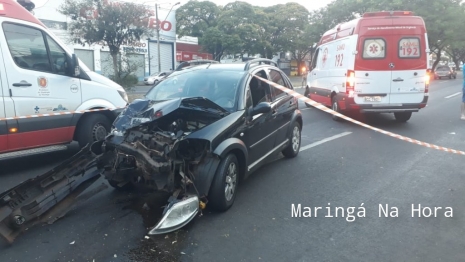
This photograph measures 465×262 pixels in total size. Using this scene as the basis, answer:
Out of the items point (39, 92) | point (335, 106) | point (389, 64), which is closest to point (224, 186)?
point (39, 92)

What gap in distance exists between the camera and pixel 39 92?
6.12 meters

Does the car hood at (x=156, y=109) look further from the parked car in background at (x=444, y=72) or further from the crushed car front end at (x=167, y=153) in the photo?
the parked car in background at (x=444, y=72)

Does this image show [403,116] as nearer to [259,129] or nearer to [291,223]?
[259,129]

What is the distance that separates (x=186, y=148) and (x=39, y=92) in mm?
3197

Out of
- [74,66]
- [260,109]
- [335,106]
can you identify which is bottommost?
[335,106]

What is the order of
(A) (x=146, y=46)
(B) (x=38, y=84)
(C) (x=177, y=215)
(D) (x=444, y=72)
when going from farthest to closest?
(D) (x=444, y=72), (A) (x=146, y=46), (B) (x=38, y=84), (C) (x=177, y=215)

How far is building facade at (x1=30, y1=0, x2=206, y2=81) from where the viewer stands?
100 feet

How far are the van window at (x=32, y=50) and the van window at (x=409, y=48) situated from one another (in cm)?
818

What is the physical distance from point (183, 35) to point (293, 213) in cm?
4157

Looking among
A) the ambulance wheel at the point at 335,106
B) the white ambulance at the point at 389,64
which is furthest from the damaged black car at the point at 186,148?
the ambulance wheel at the point at 335,106

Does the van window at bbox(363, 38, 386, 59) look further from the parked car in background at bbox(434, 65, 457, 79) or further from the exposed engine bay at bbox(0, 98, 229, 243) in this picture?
the parked car in background at bbox(434, 65, 457, 79)

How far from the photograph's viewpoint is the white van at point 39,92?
5.80 meters

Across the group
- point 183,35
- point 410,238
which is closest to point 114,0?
point 410,238

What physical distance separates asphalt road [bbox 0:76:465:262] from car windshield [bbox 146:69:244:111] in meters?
1.32
